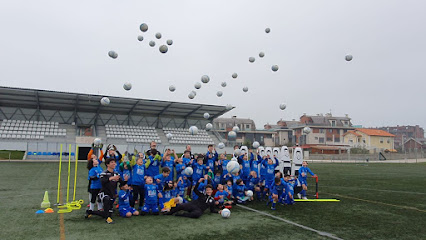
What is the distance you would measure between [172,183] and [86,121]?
113ft

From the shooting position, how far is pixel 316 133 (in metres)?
68.3

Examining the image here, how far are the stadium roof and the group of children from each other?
1077 inches

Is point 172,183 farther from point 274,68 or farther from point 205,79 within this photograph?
point 274,68

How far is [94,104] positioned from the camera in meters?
36.3

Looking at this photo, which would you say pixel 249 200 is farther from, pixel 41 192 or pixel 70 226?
pixel 41 192

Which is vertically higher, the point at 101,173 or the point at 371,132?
the point at 371,132

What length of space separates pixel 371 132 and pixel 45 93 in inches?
2512

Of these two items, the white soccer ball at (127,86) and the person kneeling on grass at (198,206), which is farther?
the white soccer ball at (127,86)

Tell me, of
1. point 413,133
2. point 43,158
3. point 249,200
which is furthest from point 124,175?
point 413,133

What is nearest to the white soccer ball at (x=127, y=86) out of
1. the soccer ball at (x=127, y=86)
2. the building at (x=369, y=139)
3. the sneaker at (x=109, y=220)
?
the soccer ball at (x=127, y=86)

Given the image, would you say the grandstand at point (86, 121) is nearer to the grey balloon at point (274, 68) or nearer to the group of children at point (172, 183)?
the grey balloon at point (274, 68)

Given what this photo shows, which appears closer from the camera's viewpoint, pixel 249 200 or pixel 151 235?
pixel 151 235

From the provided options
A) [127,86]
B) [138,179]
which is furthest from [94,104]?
[138,179]

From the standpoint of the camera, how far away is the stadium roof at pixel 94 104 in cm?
3291
